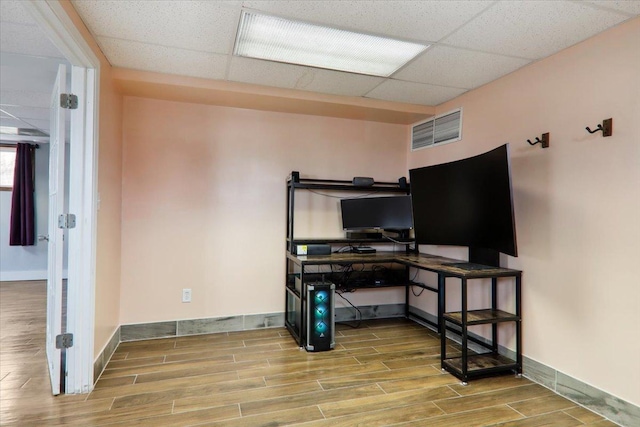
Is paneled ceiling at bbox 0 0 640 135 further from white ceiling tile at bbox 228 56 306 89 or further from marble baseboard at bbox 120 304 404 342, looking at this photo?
marble baseboard at bbox 120 304 404 342

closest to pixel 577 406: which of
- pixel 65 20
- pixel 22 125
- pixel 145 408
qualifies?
pixel 145 408

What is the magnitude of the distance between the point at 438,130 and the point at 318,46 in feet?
5.63

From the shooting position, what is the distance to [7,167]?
570 centimetres

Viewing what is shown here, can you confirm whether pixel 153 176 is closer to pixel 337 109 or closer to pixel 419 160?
pixel 337 109

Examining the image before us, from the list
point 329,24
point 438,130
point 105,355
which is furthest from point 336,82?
point 105,355

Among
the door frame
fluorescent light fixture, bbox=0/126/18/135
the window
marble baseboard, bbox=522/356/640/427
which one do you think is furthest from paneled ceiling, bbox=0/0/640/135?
the window

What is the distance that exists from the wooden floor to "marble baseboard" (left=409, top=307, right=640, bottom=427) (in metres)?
0.06

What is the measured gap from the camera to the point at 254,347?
9.66 ft

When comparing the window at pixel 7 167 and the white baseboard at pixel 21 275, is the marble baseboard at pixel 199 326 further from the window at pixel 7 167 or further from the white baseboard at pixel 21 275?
the window at pixel 7 167

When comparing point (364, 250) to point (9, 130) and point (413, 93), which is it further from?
point (9, 130)

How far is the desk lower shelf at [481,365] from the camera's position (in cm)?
240

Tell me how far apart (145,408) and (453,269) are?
7.33ft

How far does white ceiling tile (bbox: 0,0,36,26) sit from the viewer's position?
5.75ft

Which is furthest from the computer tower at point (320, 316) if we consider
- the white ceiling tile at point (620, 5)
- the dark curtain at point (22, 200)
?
the dark curtain at point (22, 200)
